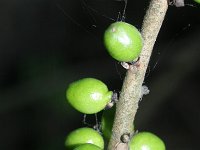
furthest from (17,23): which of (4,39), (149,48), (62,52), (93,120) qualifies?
(149,48)

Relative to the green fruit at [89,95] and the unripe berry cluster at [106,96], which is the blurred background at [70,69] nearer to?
the unripe berry cluster at [106,96]

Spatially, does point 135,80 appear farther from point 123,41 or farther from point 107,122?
point 107,122

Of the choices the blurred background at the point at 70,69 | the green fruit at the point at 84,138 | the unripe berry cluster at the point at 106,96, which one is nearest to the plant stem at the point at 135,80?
the unripe berry cluster at the point at 106,96

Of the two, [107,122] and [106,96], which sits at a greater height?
[106,96]

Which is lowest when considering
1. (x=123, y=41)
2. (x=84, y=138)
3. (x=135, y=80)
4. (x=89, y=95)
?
(x=84, y=138)

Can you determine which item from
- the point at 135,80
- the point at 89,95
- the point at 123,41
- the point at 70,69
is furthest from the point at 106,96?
the point at 70,69

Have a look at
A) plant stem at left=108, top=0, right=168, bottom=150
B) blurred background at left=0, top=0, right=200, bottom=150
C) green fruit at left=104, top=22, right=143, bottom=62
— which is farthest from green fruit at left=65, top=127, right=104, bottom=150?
blurred background at left=0, top=0, right=200, bottom=150
